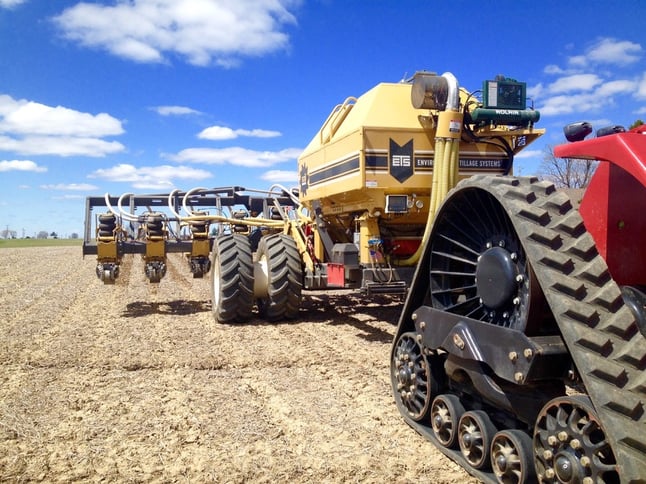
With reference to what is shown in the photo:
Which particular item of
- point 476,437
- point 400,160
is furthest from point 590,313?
point 400,160

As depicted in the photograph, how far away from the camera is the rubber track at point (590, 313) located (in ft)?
6.68

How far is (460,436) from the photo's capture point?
10.2 ft

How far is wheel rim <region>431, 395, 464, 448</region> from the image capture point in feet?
10.5

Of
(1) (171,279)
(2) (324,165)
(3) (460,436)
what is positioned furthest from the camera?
(1) (171,279)

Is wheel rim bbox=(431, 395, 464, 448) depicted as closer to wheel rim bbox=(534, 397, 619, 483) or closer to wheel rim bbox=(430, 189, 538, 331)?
wheel rim bbox=(430, 189, 538, 331)

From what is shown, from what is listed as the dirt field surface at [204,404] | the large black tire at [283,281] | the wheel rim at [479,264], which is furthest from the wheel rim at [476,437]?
the large black tire at [283,281]

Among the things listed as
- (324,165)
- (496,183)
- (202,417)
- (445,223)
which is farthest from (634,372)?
(324,165)

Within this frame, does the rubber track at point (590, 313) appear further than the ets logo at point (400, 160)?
No

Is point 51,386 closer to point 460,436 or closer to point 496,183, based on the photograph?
point 460,436

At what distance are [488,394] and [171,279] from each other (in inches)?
556

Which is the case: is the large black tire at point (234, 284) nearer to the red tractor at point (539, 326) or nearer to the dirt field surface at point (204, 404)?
the dirt field surface at point (204, 404)

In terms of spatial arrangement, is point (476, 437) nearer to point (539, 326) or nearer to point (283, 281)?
point (539, 326)

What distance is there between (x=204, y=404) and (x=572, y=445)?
2980 millimetres

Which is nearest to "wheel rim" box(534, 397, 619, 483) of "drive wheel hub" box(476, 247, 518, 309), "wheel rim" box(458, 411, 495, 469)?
"wheel rim" box(458, 411, 495, 469)
